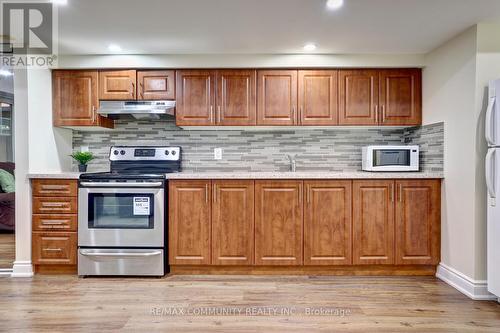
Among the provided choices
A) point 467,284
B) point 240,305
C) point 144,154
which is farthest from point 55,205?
point 467,284

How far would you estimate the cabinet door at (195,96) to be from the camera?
3348 mm

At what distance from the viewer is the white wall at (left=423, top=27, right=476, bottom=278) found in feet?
8.66

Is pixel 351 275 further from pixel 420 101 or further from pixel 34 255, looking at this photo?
pixel 34 255

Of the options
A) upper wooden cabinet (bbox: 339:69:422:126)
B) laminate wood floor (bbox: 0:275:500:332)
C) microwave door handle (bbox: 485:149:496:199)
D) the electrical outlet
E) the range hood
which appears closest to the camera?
laminate wood floor (bbox: 0:275:500:332)

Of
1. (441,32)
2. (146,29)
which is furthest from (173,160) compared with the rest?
(441,32)

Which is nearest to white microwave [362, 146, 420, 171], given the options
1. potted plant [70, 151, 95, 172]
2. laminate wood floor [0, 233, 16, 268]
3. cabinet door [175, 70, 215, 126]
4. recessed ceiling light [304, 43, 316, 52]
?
recessed ceiling light [304, 43, 316, 52]

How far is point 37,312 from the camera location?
235cm

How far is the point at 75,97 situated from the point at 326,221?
2.77 meters

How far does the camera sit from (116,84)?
11.0 ft

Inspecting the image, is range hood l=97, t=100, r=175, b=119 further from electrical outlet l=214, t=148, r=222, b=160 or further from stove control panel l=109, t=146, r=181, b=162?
electrical outlet l=214, t=148, r=222, b=160

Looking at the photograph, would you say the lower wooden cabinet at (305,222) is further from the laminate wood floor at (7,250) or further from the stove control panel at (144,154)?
the laminate wood floor at (7,250)

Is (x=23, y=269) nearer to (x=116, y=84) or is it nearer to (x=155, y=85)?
(x=116, y=84)

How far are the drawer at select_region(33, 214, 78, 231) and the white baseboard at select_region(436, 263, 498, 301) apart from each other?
3.38 meters

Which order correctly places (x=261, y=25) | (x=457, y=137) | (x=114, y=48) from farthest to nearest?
(x=114, y=48)
(x=457, y=137)
(x=261, y=25)
